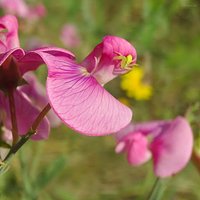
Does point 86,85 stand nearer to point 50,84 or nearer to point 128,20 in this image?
point 50,84

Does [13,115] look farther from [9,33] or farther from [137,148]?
[137,148]

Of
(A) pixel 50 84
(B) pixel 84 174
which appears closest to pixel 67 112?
(A) pixel 50 84

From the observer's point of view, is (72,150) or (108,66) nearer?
(108,66)

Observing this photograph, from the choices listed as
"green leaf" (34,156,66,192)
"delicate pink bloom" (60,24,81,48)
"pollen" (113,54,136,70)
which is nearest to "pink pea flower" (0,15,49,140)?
"pollen" (113,54,136,70)

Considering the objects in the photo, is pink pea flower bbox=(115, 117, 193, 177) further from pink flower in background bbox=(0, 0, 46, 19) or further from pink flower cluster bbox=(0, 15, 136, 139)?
pink flower in background bbox=(0, 0, 46, 19)

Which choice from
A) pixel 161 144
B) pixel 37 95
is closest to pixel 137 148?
pixel 161 144

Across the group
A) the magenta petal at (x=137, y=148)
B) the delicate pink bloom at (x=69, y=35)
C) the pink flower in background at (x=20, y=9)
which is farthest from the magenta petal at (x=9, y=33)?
A: the delicate pink bloom at (x=69, y=35)
